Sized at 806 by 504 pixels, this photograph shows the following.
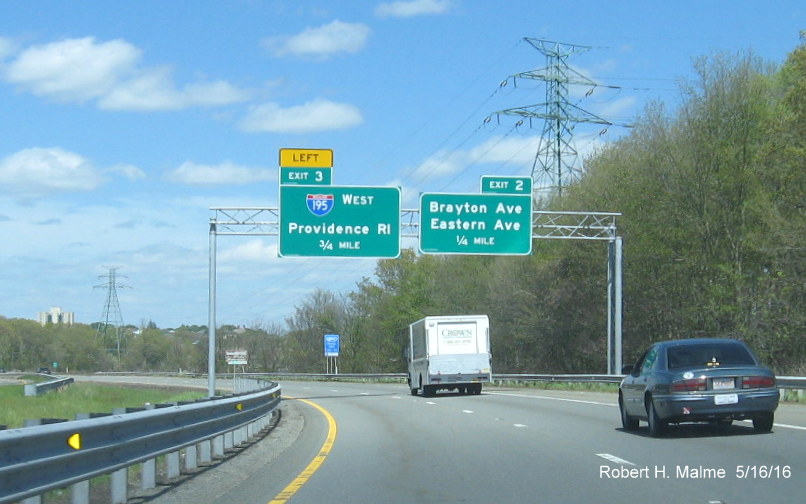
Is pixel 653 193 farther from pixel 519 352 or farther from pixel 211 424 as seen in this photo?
pixel 211 424

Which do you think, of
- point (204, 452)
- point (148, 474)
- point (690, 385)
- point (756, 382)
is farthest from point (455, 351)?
point (148, 474)

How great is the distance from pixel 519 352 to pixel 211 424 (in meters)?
57.3

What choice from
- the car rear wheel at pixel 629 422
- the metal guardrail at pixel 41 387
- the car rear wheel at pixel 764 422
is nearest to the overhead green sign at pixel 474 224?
the car rear wheel at pixel 629 422

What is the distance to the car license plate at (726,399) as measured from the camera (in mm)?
15641

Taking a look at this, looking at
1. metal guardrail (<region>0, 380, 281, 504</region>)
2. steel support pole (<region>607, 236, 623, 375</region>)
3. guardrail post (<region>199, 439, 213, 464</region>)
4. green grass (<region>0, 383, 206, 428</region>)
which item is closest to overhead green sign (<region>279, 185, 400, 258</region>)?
green grass (<region>0, 383, 206, 428</region>)

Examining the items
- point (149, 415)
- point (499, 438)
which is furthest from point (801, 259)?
point (149, 415)

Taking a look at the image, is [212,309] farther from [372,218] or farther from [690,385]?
[690,385]

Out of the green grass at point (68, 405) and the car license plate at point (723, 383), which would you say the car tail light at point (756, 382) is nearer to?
the car license plate at point (723, 383)

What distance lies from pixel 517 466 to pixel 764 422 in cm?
515

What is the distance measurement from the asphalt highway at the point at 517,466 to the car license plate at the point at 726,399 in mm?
584

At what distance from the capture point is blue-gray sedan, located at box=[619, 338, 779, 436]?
51.6ft

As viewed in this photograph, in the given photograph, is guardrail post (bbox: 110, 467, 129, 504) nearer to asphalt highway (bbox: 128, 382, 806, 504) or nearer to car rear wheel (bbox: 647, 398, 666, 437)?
asphalt highway (bbox: 128, 382, 806, 504)

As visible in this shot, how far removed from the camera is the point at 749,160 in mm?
45969

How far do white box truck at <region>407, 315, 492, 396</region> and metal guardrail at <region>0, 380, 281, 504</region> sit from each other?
79.9 feet
